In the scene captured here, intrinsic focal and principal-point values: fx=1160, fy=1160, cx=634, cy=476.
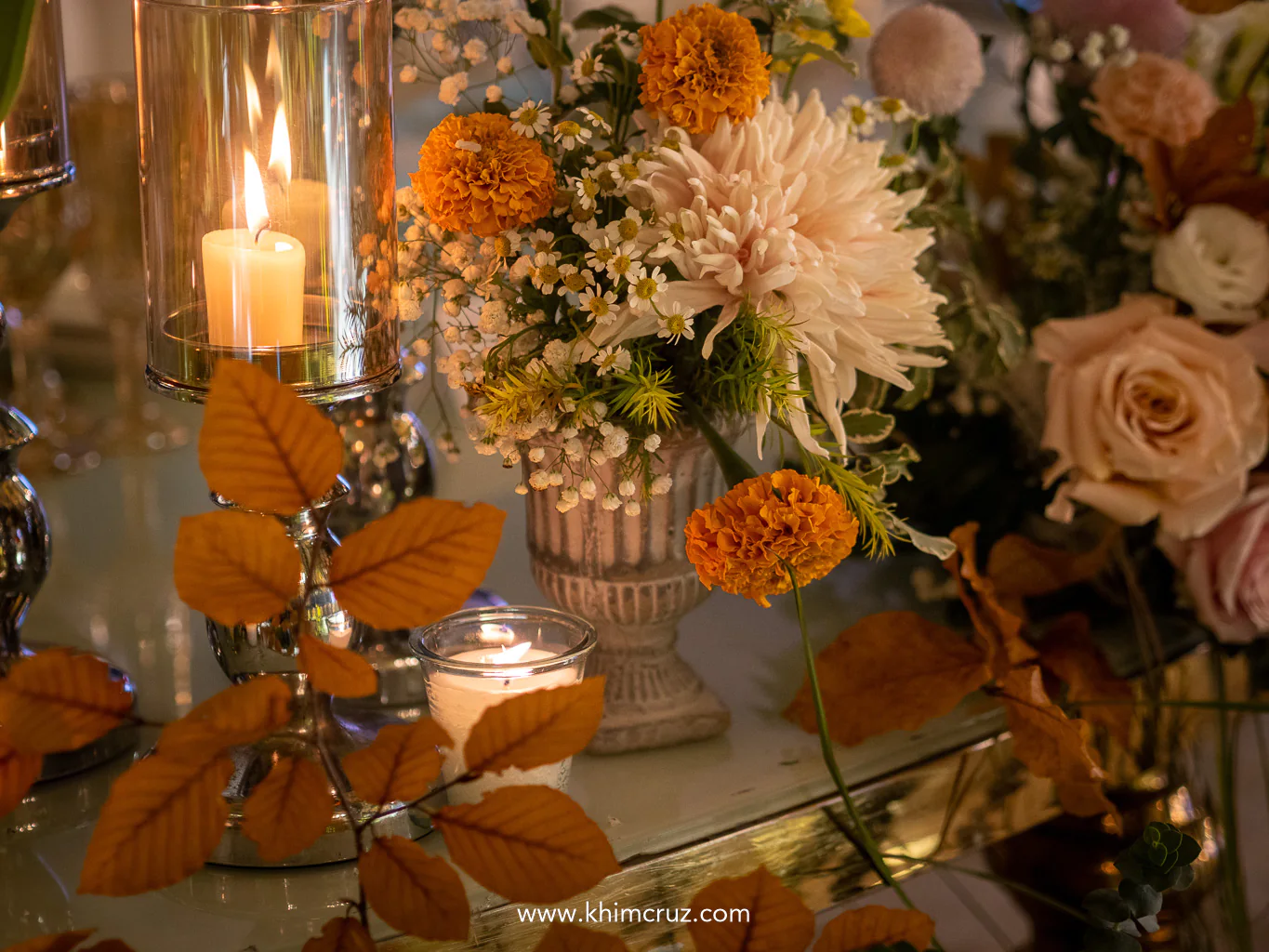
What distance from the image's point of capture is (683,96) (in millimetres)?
446

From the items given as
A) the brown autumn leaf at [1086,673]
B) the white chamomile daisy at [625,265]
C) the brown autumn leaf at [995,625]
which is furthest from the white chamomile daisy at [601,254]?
the brown autumn leaf at [1086,673]

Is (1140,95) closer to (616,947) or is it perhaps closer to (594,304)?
(594,304)

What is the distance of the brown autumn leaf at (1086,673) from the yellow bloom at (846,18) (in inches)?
12.8

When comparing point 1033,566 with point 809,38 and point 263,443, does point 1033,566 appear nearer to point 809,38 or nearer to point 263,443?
point 809,38

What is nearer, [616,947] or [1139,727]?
[616,947]

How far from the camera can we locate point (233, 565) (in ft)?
1.07

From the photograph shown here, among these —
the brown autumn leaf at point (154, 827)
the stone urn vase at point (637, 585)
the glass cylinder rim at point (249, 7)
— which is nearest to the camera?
the brown autumn leaf at point (154, 827)

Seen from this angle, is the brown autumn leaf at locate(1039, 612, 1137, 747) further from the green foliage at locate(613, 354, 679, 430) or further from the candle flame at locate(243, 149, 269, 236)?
the candle flame at locate(243, 149, 269, 236)

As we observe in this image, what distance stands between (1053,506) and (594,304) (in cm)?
31

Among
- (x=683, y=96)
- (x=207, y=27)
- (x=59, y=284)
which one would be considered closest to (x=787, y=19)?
(x=683, y=96)

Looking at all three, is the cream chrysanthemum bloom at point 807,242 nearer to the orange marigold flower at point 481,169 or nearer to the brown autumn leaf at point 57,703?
the orange marigold flower at point 481,169

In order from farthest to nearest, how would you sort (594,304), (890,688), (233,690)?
(890,688) → (594,304) → (233,690)

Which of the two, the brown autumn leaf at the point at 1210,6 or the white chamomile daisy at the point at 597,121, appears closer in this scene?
the white chamomile daisy at the point at 597,121

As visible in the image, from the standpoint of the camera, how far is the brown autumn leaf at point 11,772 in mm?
340
